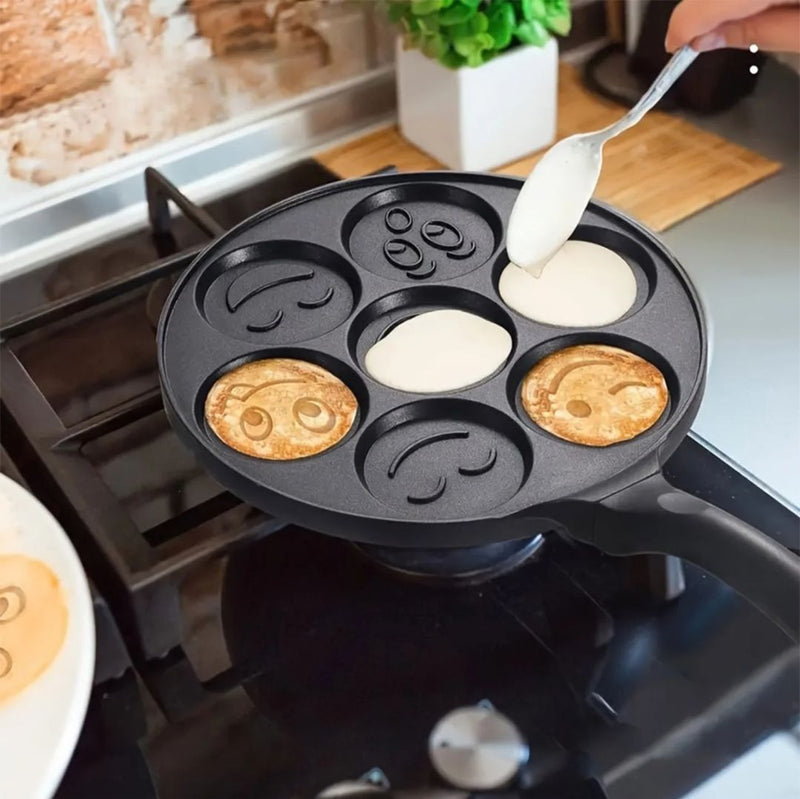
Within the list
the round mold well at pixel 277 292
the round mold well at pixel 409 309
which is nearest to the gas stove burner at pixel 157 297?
the round mold well at pixel 277 292

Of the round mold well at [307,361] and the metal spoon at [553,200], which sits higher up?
the metal spoon at [553,200]

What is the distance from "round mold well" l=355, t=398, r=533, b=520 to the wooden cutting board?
380 mm

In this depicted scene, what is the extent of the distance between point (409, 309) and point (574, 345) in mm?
132

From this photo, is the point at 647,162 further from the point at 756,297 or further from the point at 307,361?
the point at 307,361

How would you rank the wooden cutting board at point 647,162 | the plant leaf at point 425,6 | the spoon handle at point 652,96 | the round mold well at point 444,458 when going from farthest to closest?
1. the wooden cutting board at point 647,162
2. the plant leaf at point 425,6
3. the spoon handle at point 652,96
4. the round mold well at point 444,458

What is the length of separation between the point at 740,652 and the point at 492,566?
0.17 meters

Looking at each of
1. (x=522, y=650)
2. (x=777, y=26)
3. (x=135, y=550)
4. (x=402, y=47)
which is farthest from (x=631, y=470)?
(x=402, y=47)

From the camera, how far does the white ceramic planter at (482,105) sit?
98cm

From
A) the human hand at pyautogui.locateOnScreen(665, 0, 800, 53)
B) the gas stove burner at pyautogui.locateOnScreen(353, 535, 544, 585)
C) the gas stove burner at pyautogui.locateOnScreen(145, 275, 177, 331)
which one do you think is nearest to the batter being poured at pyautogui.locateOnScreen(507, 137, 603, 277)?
the human hand at pyautogui.locateOnScreen(665, 0, 800, 53)

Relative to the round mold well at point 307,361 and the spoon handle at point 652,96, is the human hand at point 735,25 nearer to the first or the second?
the spoon handle at point 652,96

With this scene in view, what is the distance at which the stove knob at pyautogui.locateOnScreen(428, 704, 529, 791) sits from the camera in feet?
1.91

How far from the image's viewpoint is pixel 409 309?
2.59ft

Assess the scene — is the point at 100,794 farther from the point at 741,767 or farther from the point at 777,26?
the point at 777,26

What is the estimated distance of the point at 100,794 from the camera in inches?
23.6
